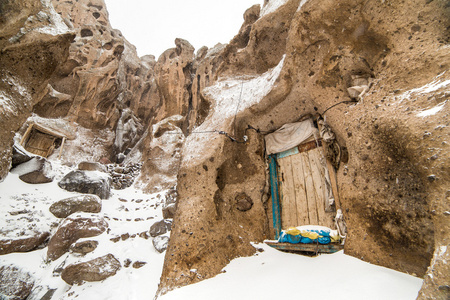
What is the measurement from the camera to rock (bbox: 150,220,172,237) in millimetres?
6379

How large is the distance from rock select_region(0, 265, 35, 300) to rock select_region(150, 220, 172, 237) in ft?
8.91

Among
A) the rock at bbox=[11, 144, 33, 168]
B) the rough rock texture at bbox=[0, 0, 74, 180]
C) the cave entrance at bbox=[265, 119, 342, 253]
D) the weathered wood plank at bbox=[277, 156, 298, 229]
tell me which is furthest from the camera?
the rock at bbox=[11, 144, 33, 168]

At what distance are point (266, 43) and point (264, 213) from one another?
15.3 ft

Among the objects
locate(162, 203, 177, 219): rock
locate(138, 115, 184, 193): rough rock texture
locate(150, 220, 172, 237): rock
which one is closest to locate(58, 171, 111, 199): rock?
locate(138, 115, 184, 193): rough rock texture

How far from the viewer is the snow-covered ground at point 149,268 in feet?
7.26

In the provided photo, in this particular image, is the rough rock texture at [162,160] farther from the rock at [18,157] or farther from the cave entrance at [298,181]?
the cave entrance at [298,181]

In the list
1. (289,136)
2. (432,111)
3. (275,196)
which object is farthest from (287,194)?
(432,111)

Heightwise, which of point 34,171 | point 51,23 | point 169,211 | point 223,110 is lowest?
point 169,211

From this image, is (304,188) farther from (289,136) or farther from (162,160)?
(162,160)

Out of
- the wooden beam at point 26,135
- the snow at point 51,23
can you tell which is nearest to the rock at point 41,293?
the snow at point 51,23

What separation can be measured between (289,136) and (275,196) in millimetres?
1252

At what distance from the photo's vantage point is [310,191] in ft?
13.3

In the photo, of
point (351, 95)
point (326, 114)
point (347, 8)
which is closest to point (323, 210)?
point (326, 114)

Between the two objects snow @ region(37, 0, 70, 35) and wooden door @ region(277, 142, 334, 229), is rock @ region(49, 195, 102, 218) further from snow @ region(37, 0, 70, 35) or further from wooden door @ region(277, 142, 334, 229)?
wooden door @ region(277, 142, 334, 229)
